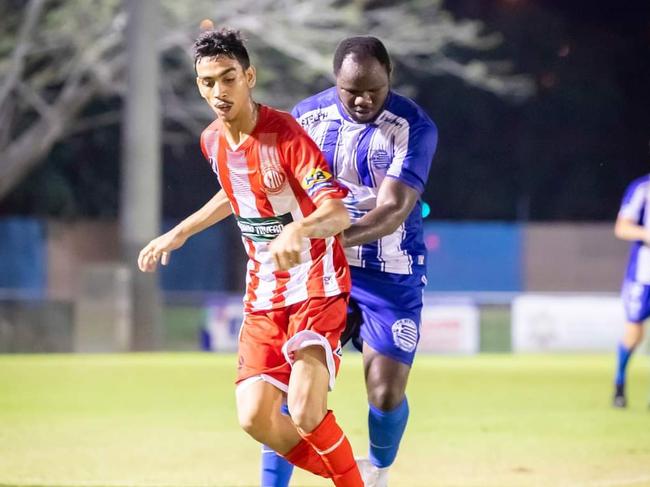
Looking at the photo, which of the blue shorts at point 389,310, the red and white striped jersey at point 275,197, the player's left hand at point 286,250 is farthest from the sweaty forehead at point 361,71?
the player's left hand at point 286,250

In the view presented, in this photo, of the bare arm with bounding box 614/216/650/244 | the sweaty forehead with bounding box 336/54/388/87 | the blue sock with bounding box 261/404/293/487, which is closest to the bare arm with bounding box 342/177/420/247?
the sweaty forehead with bounding box 336/54/388/87

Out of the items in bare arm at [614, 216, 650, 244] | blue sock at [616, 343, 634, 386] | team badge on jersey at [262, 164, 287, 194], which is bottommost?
blue sock at [616, 343, 634, 386]

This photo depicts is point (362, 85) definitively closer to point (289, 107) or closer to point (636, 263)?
point (636, 263)

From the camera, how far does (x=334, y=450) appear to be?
5020 millimetres

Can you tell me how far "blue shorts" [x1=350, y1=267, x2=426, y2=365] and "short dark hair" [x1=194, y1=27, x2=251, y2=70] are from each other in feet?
4.54

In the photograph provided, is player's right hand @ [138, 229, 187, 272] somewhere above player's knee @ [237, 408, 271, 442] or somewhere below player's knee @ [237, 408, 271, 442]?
above

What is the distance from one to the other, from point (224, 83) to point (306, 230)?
810mm

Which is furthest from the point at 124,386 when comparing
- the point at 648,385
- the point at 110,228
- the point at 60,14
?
the point at 110,228

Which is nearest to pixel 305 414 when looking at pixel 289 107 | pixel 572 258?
pixel 289 107

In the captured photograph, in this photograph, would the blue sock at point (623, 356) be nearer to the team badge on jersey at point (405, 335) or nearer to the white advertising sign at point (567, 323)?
the team badge on jersey at point (405, 335)

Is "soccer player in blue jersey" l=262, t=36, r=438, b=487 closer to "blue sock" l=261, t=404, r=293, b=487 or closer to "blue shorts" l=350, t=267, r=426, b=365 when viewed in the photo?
"blue shorts" l=350, t=267, r=426, b=365

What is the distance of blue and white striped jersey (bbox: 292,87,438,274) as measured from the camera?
572 centimetres

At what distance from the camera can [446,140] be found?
29781 mm

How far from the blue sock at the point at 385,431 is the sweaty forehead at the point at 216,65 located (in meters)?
1.81
